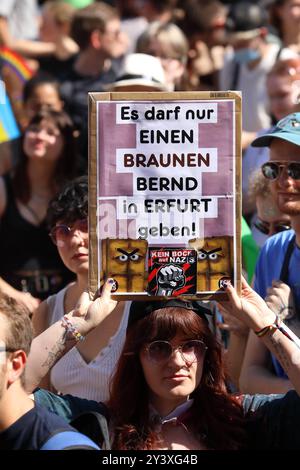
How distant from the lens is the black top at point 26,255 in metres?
6.61

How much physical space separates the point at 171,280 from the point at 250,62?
4824 millimetres

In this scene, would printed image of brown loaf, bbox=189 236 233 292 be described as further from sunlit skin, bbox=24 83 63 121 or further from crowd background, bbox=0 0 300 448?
sunlit skin, bbox=24 83 63 121

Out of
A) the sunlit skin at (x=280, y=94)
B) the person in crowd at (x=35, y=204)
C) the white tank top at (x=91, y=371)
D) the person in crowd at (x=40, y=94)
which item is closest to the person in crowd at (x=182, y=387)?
the white tank top at (x=91, y=371)

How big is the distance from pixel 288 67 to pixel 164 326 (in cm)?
346

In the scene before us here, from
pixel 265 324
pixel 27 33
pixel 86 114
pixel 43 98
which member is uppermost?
pixel 27 33

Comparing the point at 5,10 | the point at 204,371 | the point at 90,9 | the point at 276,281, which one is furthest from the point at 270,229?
→ the point at 5,10

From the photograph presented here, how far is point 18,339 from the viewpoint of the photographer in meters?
3.81

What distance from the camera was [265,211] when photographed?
5582 mm

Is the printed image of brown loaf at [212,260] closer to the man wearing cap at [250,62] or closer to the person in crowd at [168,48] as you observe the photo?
the person in crowd at [168,48]

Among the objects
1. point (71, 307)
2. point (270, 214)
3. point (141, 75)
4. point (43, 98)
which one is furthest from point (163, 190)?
point (43, 98)

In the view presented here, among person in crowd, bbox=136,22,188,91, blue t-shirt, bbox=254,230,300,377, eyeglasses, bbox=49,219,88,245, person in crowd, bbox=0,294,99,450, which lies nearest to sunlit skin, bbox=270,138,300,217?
blue t-shirt, bbox=254,230,300,377

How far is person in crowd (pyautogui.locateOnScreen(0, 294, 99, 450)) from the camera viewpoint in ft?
12.0

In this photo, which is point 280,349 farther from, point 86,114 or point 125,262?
point 86,114

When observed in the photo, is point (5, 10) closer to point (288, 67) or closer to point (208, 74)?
point (208, 74)
